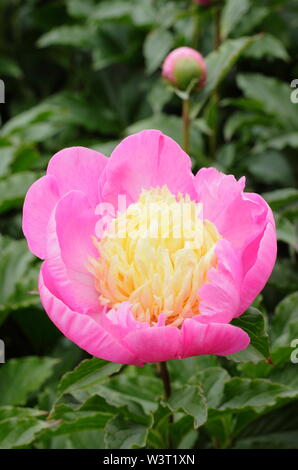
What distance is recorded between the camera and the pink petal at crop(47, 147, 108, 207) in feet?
2.95

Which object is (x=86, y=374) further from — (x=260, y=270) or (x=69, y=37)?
(x=69, y=37)

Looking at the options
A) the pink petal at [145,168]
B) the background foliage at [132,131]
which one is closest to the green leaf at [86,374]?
the background foliage at [132,131]

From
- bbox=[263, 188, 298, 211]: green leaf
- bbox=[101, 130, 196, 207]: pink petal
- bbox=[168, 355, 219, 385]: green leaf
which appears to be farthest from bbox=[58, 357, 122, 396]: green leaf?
bbox=[263, 188, 298, 211]: green leaf

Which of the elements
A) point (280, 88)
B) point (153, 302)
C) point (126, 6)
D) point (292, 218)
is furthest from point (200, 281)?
point (126, 6)

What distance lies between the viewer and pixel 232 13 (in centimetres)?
174

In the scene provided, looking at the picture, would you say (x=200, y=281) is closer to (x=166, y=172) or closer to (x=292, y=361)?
(x=166, y=172)

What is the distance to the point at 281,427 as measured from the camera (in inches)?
46.9

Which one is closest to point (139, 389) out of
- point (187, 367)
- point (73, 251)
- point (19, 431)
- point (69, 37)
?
point (187, 367)

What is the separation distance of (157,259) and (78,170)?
0.16m

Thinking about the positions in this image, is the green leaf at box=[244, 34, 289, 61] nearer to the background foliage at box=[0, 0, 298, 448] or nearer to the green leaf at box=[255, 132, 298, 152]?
the background foliage at box=[0, 0, 298, 448]

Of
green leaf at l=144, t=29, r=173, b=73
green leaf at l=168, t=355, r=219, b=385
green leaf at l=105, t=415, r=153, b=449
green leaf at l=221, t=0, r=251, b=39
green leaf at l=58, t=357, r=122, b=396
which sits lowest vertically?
green leaf at l=168, t=355, r=219, b=385

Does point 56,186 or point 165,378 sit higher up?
point 56,186

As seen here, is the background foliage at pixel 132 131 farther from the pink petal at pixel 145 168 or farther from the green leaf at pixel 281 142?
the pink petal at pixel 145 168

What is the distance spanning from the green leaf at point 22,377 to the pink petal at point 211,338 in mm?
580
